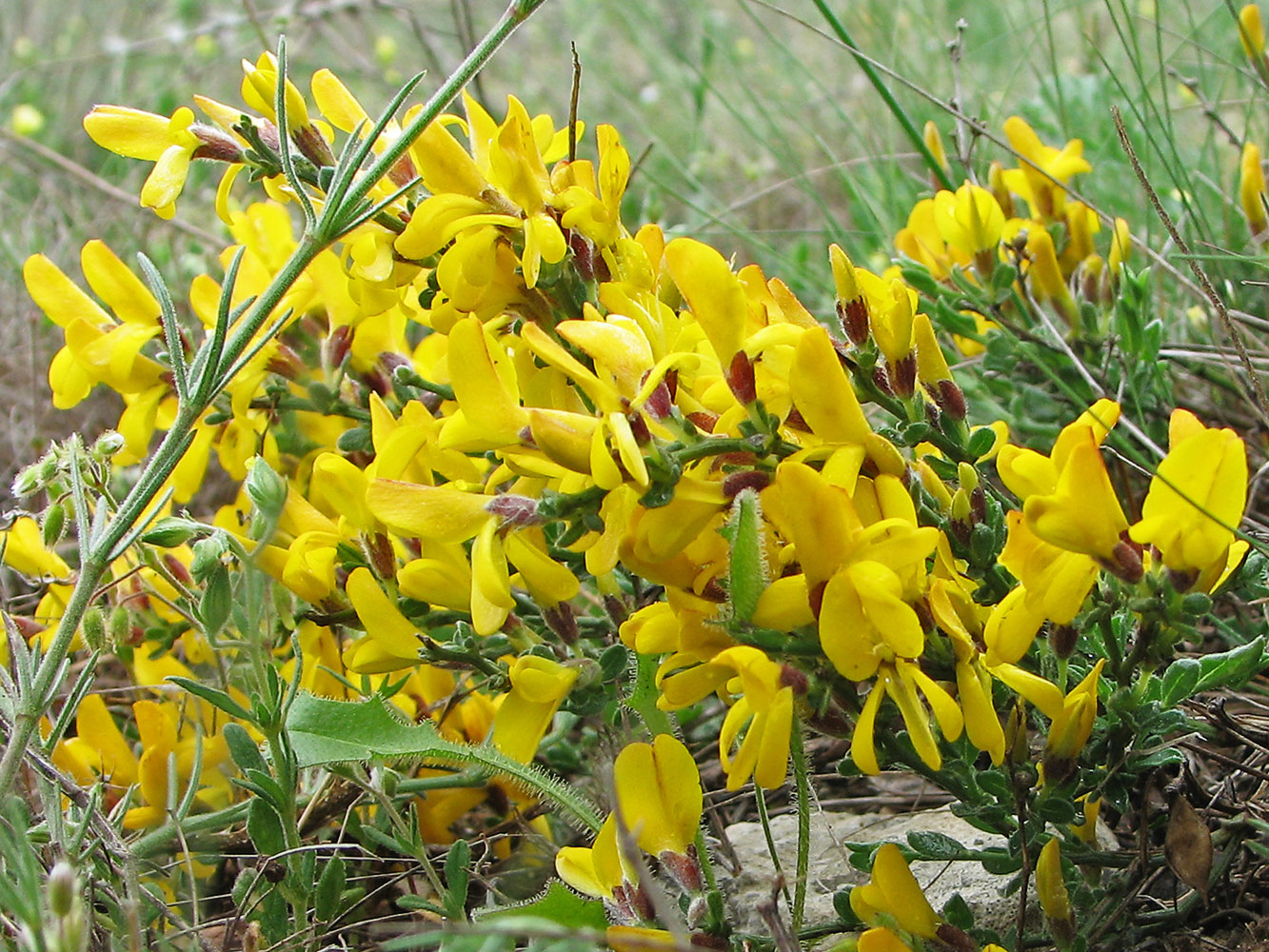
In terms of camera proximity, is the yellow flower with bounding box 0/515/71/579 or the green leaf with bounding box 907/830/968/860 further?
the yellow flower with bounding box 0/515/71/579

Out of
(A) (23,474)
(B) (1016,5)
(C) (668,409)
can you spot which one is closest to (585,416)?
(C) (668,409)

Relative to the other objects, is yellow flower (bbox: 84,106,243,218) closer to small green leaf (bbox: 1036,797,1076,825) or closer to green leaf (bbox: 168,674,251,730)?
green leaf (bbox: 168,674,251,730)

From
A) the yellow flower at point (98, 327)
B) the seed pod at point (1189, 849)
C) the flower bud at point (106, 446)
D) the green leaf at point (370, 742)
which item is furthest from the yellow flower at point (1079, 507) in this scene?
the yellow flower at point (98, 327)

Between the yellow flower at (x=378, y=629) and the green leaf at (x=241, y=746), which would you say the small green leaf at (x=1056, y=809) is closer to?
the yellow flower at (x=378, y=629)

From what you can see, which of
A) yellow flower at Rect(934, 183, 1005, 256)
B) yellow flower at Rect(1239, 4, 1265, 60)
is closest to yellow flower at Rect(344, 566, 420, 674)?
yellow flower at Rect(934, 183, 1005, 256)

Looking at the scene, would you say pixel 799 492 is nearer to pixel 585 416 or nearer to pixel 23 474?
pixel 585 416

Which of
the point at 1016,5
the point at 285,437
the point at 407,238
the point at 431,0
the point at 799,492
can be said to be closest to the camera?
the point at 799,492

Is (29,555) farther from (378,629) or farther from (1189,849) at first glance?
(1189,849)
